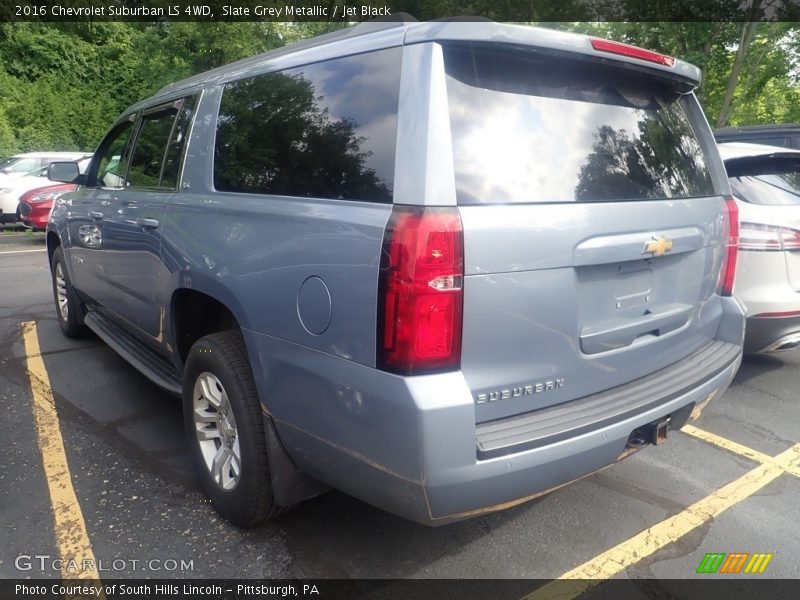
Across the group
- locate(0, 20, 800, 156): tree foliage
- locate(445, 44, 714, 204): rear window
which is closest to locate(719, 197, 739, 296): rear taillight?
locate(445, 44, 714, 204): rear window

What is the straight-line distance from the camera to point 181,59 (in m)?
20.0

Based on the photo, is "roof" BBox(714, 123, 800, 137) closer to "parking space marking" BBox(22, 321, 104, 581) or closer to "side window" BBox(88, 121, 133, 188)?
"side window" BBox(88, 121, 133, 188)

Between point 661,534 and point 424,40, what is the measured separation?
2.29 metres

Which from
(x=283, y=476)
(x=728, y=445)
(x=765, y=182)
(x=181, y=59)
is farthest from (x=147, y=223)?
(x=181, y=59)

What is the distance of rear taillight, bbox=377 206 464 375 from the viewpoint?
195cm

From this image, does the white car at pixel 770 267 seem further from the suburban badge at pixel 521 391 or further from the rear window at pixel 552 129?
the suburban badge at pixel 521 391

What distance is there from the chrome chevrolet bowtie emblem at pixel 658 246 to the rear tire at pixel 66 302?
15.0 ft

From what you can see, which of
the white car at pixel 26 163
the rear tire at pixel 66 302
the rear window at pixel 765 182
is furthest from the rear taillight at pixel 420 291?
the white car at pixel 26 163

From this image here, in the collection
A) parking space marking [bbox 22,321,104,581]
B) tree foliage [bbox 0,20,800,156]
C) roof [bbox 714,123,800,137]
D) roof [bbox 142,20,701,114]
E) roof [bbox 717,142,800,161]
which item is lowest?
parking space marking [bbox 22,321,104,581]

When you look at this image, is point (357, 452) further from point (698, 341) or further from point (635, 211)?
point (698, 341)

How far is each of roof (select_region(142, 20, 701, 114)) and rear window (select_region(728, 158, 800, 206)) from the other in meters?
1.81

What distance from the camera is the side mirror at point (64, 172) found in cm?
515

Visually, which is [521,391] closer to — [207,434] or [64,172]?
[207,434]

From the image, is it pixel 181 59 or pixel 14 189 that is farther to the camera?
pixel 181 59
